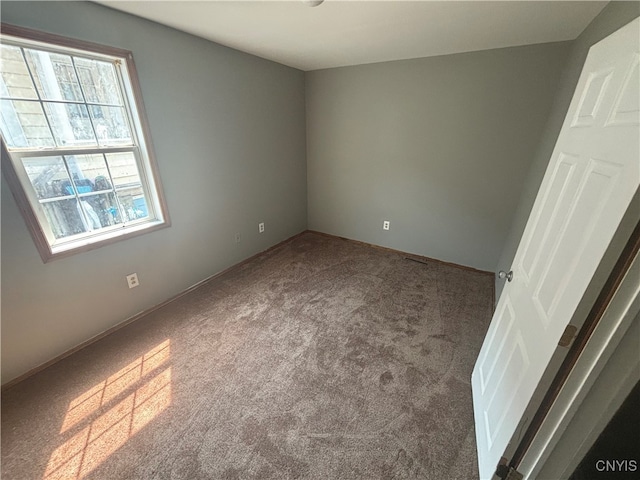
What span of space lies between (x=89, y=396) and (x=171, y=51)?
2535 millimetres

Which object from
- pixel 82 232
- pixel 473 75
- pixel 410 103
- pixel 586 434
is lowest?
pixel 586 434

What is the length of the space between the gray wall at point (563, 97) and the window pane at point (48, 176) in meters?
3.26

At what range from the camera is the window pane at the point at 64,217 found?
1751 millimetres

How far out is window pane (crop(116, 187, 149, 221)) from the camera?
212 cm

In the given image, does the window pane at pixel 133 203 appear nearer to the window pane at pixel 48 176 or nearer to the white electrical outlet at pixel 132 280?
the window pane at pixel 48 176

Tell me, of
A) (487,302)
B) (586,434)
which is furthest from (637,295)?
(487,302)

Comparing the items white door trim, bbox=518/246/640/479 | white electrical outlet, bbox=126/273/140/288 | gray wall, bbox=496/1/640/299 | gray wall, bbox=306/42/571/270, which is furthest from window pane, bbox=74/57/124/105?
gray wall, bbox=496/1/640/299

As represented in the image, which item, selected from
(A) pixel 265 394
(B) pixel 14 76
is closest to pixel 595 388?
(A) pixel 265 394

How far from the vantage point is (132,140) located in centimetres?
207

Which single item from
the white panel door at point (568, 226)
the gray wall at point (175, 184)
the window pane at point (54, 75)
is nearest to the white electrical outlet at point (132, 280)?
the gray wall at point (175, 184)

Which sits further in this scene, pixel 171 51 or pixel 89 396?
pixel 171 51

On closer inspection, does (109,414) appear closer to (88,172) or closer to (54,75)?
(88,172)

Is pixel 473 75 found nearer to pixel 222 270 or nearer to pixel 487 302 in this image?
pixel 487 302

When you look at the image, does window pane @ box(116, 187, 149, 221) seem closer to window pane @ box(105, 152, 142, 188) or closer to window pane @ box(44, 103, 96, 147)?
window pane @ box(105, 152, 142, 188)
